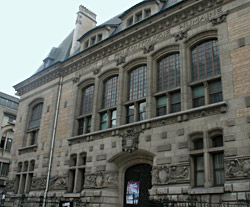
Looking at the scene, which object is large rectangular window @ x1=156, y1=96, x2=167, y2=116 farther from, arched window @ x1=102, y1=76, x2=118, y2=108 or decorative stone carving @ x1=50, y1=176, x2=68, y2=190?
decorative stone carving @ x1=50, y1=176, x2=68, y2=190

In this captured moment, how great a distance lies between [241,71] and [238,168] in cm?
488

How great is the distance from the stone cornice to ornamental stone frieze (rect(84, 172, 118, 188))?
8266 mm

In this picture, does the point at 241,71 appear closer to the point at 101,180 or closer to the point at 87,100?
the point at 101,180

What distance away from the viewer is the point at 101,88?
22.9 meters

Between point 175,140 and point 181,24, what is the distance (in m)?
7.46

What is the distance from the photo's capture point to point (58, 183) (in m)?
22.3

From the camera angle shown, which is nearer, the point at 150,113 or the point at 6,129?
the point at 150,113

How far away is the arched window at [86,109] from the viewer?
901 inches

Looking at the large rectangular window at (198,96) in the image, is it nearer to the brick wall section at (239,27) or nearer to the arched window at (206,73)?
the arched window at (206,73)

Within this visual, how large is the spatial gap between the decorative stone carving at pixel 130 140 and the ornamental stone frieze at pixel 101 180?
2037 millimetres

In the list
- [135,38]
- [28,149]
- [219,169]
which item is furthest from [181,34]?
[28,149]

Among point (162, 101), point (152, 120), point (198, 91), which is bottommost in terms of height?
point (152, 120)

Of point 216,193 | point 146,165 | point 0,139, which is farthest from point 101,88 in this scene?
point 0,139

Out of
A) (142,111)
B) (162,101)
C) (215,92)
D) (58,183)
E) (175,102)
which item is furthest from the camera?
(58,183)
